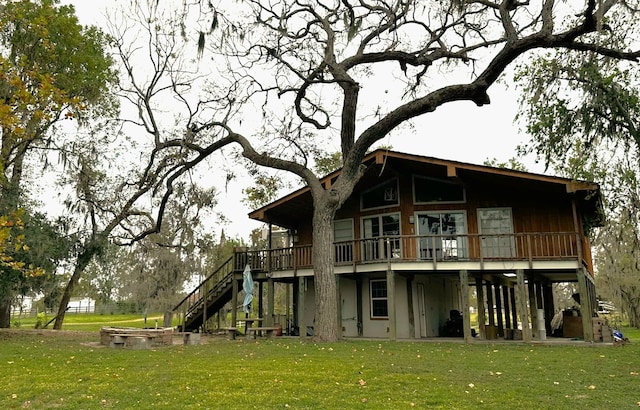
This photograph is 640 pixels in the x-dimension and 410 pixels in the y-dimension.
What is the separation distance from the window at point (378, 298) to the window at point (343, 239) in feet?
5.41

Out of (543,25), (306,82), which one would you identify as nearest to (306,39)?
(306,82)

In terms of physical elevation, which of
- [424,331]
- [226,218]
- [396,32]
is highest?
[396,32]

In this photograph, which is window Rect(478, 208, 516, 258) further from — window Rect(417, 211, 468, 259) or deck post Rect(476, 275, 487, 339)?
deck post Rect(476, 275, 487, 339)

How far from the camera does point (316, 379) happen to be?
738 centimetres

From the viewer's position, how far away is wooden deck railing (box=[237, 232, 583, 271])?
15672mm

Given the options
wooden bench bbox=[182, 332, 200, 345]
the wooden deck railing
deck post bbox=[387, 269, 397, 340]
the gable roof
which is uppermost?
the gable roof

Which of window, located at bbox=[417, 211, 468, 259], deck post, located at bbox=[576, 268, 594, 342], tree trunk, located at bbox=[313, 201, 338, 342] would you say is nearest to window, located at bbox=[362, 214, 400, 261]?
window, located at bbox=[417, 211, 468, 259]

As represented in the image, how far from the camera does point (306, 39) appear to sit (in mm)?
16016

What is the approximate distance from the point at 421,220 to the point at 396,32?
21.4 ft

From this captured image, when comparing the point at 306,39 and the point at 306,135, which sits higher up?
the point at 306,39

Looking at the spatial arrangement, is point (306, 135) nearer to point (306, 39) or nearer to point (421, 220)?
point (306, 39)

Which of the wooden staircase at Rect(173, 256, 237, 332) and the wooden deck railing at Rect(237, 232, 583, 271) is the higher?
the wooden deck railing at Rect(237, 232, 583, 271)

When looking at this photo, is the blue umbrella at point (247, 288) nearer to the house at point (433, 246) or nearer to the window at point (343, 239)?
→ the house at point (433, 246)

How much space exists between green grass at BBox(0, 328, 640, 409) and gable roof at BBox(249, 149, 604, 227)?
18.0ft
